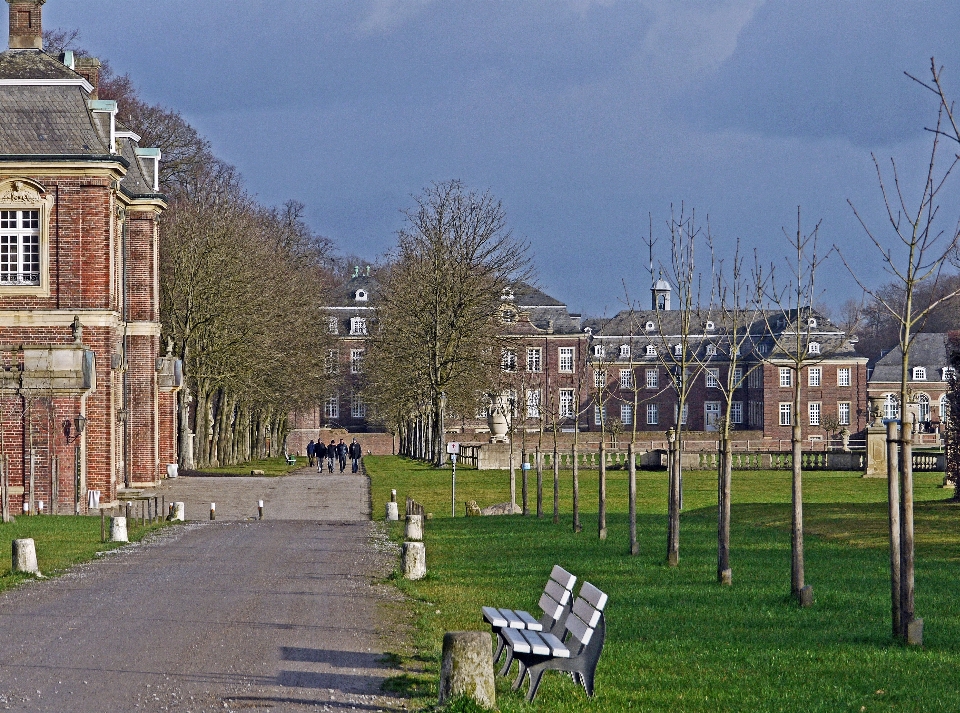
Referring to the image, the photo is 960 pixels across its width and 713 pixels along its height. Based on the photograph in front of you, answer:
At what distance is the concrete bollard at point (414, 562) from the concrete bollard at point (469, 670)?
32.0 feet

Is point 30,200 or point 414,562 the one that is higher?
point 30,200

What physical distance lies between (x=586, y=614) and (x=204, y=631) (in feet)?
16.3

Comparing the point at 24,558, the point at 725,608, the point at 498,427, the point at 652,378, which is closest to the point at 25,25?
the point at 24,558

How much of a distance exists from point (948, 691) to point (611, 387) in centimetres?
10153

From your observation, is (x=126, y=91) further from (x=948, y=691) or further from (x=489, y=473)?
(x=948, y=691)

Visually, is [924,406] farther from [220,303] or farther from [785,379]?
[220,303]

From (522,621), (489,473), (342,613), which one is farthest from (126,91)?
(522,621)

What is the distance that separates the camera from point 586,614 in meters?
10.8

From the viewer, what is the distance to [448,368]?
65.9m

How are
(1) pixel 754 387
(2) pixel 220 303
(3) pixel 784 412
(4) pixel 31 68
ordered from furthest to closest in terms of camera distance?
(1) pixel 754 387 < (3) pixel 784 412 < (2) pixel 220 303 < (4) pixel 31 68

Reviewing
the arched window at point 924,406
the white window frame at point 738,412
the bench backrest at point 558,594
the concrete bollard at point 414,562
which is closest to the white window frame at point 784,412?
the white window frame at point 738,412

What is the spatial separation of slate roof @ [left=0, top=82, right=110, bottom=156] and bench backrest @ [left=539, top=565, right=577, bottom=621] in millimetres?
28929

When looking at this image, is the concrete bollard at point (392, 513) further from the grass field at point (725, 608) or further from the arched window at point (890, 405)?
the arched window at point (890, 405)

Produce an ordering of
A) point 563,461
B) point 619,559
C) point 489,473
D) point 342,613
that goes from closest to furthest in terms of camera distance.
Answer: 1. point 342,613
2. point 619,559
3. point 489,473
4. point 563,461
